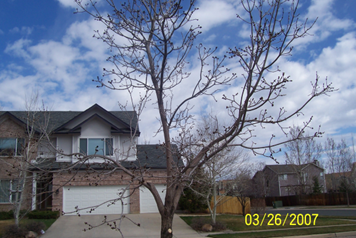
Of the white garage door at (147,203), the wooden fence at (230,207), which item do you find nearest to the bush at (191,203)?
the white garage door at (147,203)

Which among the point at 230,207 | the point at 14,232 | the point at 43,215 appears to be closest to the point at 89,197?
the point at 43,215

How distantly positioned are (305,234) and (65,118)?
17772 mm

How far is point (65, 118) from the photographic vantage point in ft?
75.8

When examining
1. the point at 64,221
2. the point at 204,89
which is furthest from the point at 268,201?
the point at 204,89

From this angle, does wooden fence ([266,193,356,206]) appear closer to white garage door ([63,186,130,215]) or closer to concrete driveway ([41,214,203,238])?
concrete driveway ([41,214,203,238])

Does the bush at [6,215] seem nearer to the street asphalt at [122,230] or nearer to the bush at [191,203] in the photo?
the street asphalt at [122,230]

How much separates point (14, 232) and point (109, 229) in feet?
13.7

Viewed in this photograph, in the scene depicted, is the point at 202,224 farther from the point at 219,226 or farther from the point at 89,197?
the point at 89,197

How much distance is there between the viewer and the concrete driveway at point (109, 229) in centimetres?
1406

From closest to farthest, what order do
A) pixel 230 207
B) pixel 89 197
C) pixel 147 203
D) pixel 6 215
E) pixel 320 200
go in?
pixel 6 215
pixel 89 197
pixel 147 203
pixel 230 207
pixel 320 200

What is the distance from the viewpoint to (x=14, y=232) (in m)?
13.1

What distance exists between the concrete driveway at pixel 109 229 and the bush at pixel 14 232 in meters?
0.93

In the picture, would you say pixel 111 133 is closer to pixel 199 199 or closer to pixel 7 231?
pixel 199 199

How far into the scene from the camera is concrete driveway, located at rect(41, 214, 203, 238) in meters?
14.1
